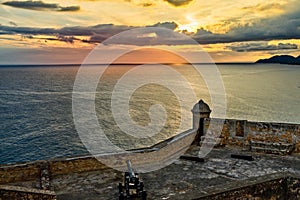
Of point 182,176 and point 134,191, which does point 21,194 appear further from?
point 182,176

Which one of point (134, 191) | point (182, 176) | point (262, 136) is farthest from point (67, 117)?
point (134, 191)

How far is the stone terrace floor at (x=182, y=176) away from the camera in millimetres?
9828

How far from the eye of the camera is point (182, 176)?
11.2 metres

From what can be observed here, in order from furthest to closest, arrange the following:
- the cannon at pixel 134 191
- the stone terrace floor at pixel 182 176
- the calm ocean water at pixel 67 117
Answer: the calm ocean water at pixel 67 117 → the stone terrace floor at pixel 182 176 → the cannon at pixel 134 191

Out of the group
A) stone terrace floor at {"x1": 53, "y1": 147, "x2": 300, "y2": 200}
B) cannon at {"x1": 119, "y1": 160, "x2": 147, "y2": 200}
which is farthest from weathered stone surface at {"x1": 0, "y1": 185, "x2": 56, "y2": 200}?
cannon at {"x1": 119, "y1": 160, "x2": 147, "y2": 200}

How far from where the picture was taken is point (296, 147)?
1349 cm

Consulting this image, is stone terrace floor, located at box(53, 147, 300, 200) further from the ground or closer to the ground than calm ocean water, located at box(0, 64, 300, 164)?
further from the ground

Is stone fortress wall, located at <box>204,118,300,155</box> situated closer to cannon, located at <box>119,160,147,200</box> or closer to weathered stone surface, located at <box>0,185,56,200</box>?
cannon, located at <box>119,160,147,200</box>

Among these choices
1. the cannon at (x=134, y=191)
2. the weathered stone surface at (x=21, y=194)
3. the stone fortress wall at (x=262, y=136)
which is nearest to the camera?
the weathered stone surface at (x=21, y=194)

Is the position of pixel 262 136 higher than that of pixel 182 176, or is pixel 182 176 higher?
pixel 262 136

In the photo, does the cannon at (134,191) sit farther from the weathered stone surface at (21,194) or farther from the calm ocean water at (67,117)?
the calm ocean water at (67,117)

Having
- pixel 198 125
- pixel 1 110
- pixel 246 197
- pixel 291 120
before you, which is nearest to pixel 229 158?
pixel 198 125

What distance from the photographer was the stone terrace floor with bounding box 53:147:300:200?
983cm

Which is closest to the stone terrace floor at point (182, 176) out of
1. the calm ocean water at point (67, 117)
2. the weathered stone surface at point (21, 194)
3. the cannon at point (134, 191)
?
the cannon at point (134, 191)
